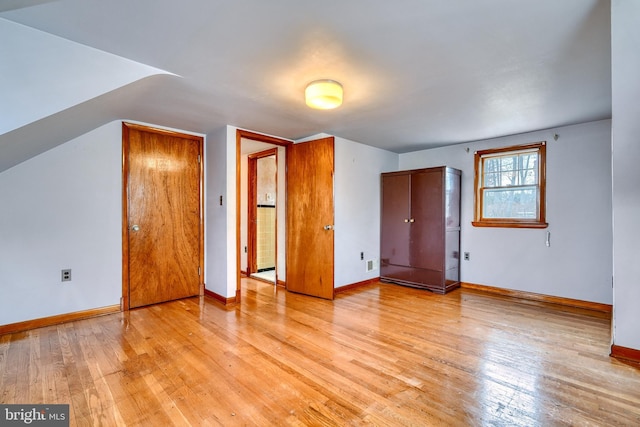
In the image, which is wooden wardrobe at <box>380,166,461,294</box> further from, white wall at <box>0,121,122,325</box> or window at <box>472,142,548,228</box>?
white wall at <box>0,121,122,325</box>

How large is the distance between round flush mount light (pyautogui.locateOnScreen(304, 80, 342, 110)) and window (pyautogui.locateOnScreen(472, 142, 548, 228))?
9.70ft

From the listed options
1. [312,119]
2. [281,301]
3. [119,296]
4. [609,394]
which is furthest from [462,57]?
[119,296]

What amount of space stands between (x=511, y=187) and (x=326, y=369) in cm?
360

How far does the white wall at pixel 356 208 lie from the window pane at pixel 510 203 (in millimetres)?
1613

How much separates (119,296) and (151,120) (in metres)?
2.01

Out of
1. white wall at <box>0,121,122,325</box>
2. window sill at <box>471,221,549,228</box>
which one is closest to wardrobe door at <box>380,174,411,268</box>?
window sill at <box>471,221,549,228</box>

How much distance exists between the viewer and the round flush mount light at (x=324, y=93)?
A: 2262 mm

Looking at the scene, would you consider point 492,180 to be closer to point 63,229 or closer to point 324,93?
point 324,93

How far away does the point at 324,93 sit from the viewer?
7.43ft

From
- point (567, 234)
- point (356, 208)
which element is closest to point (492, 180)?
point (567, 234)

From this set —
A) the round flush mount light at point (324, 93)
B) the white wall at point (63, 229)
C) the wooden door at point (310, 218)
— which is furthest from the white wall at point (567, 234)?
the white wall at point (63, 229)

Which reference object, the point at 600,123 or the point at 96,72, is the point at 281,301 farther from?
the point at 600,123

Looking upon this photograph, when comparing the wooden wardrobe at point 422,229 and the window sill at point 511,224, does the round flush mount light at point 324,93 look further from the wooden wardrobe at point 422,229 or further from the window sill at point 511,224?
the window sill at point 511,224

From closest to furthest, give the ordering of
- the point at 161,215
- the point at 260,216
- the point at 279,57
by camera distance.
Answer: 1. the point at 279,57
2. the point at 161,215
3. the point at 260,216
